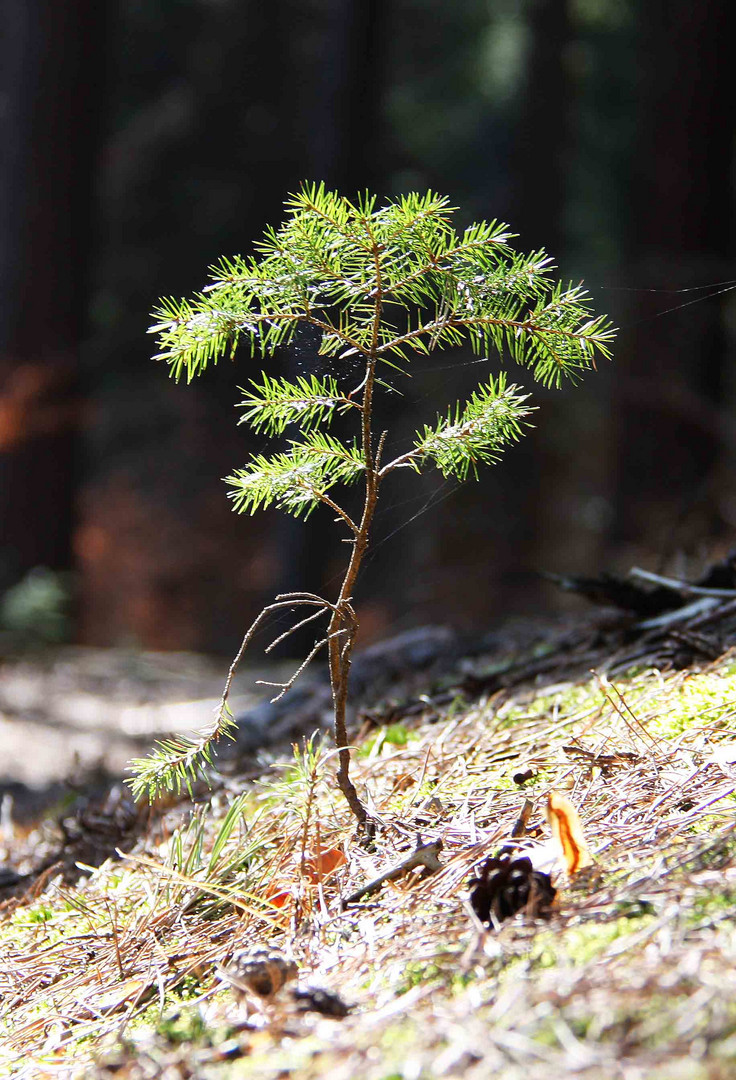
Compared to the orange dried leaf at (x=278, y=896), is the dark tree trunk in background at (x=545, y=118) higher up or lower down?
higher up

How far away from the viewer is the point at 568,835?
1156 mm

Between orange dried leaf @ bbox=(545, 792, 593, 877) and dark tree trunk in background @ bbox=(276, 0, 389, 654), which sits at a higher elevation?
dark tree trunk in background @ bbox=(276, 0, 389, 654)

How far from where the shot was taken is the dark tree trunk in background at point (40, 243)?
272 inches

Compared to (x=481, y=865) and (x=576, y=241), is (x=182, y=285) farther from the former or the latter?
(x=481, y=865)

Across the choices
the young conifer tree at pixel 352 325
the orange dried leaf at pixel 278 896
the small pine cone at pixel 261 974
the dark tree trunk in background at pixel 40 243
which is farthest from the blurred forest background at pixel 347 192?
the small pine cone at pixel 261 974

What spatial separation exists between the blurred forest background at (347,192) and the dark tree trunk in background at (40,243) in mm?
19

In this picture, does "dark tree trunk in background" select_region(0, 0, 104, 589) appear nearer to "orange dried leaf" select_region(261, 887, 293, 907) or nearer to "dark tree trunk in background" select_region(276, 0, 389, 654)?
"dark tree trunk in background" select_region(276, 0, 389, 654)

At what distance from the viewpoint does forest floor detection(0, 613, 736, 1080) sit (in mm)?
835

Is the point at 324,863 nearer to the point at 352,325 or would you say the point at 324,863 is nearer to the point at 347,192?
the point at 352,325

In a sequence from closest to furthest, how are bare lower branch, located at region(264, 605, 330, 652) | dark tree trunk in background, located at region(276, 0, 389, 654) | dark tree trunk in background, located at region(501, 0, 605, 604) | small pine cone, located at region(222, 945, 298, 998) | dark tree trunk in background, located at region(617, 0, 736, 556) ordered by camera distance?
small pine cone, located at region(222, 945, 298, 998)
bare lower branch, located at region(264, 605, 330, 652)
dark tree trunk in background, located at region(276, 0, 389, 654)
dark tree trunk in background, located at region(617, 0, 736, 556)
dark tree trunk in background, located at region(501, 0, 605, 604)

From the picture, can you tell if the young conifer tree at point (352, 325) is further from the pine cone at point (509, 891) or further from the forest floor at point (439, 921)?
the pine cone at point (509, 891)

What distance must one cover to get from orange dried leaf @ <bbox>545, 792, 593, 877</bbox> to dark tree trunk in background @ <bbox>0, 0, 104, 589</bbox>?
20.8 feet

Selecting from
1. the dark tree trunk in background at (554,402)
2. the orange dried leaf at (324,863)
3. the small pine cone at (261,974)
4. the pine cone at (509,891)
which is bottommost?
the small pine cone at (261,974)

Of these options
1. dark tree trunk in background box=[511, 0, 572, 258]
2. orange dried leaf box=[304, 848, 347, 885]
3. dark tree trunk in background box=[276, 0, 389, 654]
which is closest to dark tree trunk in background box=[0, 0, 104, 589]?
dark tree trunk in background box=[276, 0, 389, 654]
